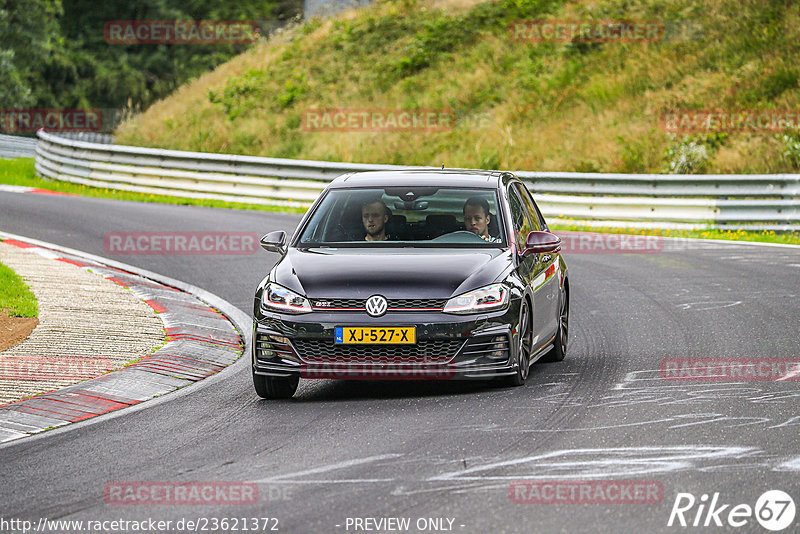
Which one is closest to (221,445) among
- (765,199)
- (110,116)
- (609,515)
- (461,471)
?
(461,471)

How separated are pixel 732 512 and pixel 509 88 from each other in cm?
2896

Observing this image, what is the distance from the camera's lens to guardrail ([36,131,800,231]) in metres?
22.2

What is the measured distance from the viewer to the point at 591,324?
1248 cm

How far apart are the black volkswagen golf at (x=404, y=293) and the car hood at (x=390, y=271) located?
0.03ft

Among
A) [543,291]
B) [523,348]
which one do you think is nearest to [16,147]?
[543,291]

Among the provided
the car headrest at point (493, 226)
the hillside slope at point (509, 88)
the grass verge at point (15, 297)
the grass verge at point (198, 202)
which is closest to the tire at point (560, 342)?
the car headrest at point (493, 226)

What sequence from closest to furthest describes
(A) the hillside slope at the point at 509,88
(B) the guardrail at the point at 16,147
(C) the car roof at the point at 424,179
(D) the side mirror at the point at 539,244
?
1. (D) the side mirror at the point at 539,244
2. (C) the car roof at the point at 424,179
3. (A) the hillside slope at the point at 509,88
4. (B) the guardrail at the point at 16,147

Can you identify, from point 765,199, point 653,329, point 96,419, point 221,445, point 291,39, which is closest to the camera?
point 221,445

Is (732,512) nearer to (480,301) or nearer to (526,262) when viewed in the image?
(480,301)

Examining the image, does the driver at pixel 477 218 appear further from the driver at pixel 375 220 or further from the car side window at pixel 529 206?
the car side window at pixel 529 206

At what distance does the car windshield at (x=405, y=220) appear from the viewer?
9.84 m

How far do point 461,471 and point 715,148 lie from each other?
69.5 feet

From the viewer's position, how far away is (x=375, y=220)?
9.98m

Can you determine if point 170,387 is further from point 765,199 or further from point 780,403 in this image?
point 765,199
